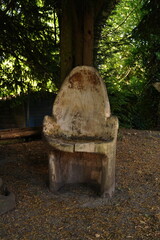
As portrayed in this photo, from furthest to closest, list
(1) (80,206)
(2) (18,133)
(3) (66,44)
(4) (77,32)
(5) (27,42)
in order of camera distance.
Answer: (5) (27,42) → (2) (18,133) → (3) (66,44) → (4) (77,32) → (1) (80,206)

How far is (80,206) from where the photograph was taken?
11.8 ft

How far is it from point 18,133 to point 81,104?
8.43ft

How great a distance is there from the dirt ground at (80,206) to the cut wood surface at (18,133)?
891 mm

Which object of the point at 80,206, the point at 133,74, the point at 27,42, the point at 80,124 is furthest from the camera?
the point at 133,74

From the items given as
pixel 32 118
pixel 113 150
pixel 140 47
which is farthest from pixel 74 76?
pixel 140 47

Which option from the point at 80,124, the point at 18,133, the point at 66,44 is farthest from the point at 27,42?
the point at 80,124

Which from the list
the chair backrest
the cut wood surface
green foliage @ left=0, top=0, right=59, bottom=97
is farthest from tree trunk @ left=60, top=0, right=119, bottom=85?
the cut wood surface

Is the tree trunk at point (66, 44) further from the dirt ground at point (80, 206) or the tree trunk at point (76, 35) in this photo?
the dirt ground at point (80, 206)

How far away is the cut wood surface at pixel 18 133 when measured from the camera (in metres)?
6.43

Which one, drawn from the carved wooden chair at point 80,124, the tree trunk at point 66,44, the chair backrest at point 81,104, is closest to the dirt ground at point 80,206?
the carved wooden chair at point 80,124

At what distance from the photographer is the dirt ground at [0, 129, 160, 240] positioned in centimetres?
298

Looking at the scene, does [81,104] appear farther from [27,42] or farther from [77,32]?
[27,42]

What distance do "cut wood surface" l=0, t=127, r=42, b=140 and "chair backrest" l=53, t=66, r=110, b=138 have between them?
2.47 m

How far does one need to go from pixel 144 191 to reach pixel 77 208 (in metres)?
1.08
